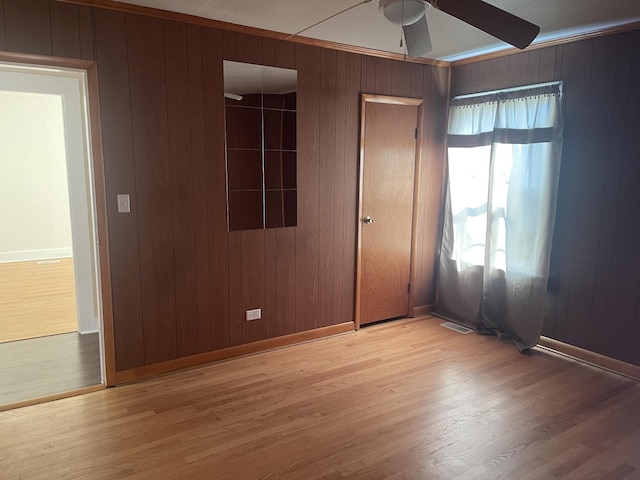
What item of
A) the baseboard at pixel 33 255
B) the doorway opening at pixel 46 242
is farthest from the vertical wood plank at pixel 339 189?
the baseboard at pixel 33 255

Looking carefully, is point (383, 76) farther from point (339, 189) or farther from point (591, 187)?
point (591, 187)

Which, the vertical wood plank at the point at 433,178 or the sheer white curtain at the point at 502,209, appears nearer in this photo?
the sheer white curtain at the point at 502,209

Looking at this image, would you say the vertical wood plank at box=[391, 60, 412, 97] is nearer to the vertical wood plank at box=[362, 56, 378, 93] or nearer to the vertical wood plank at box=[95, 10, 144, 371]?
the vertical wood plank at box=[362, 56, 378, 93]

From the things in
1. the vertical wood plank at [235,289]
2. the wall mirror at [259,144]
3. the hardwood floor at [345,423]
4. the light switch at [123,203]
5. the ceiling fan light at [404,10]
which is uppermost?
the ceiling fan light at [404,10]

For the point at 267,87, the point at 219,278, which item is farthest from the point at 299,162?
the point at 219,278

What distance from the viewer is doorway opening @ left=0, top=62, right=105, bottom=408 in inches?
126

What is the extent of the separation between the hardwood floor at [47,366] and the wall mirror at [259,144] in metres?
1.46

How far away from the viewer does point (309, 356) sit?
360 centimetres

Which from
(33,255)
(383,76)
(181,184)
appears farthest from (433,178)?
(33,255)

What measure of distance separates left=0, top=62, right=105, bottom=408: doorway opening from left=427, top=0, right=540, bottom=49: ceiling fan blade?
2.17 metres

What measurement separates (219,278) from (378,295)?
1.56m

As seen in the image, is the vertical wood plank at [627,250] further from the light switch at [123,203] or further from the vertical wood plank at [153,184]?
the light switch at [123,203]

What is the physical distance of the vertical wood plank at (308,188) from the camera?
141 inches

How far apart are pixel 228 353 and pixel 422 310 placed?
2044mm
